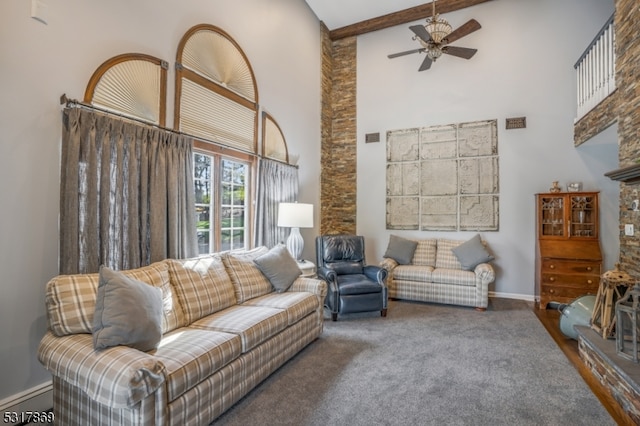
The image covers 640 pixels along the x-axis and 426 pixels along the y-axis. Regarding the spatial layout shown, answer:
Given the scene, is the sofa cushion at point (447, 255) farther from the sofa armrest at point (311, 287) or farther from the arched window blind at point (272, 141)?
the arched window blind at point (272, 141)

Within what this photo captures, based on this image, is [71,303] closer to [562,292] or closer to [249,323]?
[249,323]

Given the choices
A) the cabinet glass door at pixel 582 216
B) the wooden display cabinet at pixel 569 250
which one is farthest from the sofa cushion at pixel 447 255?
the cabinet glass door at pixel 582 216

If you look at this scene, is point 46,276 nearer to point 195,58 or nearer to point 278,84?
point 195,58

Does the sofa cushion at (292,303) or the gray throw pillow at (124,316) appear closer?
the gray throw pillow at (124,316)

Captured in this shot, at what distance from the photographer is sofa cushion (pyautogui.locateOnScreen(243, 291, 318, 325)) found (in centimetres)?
291

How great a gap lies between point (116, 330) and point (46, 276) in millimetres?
929

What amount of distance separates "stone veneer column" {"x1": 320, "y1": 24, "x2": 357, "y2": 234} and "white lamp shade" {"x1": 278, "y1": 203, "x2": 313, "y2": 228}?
5.75 feet

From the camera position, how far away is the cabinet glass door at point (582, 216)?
180 inches

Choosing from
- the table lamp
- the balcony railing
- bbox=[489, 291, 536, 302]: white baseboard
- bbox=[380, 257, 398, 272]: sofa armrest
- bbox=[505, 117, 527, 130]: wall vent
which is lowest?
bbox=[489, 291, 536, 302]: white baseboard

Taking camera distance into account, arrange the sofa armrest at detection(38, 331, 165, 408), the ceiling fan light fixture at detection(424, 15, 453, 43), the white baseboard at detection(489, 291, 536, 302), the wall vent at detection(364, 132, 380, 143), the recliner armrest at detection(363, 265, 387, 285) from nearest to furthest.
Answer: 1. the sofa armrest at detection(38, 331, 165, 408)
2. the ceiling fan light fixture at detection(424, 15, 453, 43)
3. the recliner armrest at detection(363, 265, 387, 285)
4. the white baseboard at detection(489, 291, 536, 302)
5. the wall vent at detection(364, 132, 380, 143)

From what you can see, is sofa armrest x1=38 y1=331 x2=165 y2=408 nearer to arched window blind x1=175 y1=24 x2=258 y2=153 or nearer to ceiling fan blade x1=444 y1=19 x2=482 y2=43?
arched window blind x1=175 y1=24 x2=258 y2=153

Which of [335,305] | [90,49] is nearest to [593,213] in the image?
[335,305]

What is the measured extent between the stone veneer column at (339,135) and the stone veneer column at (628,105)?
3.88 m

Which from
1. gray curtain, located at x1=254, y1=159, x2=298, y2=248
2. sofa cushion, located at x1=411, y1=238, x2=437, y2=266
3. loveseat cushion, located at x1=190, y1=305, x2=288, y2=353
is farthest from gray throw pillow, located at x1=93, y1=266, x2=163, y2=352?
Answer: sofa cushion, located at x1=411, y1=238, x2=437, y2=266
